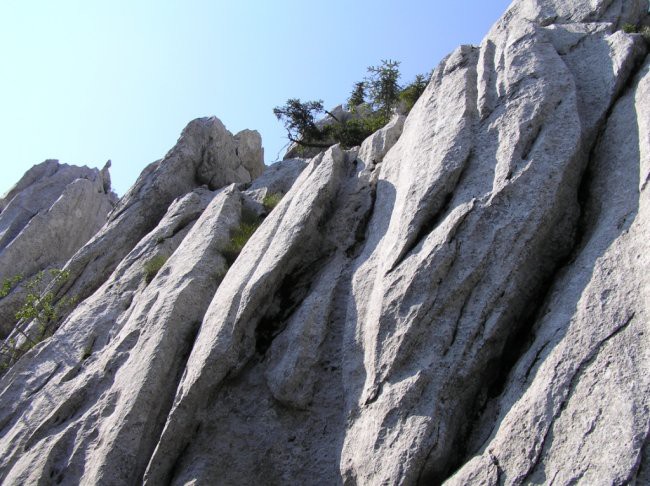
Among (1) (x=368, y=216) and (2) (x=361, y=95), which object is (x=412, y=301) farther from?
(2) (x=361, y=95)

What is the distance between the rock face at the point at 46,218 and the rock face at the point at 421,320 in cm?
1419

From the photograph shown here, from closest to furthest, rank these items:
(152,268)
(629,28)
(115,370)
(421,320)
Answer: (421,320) < (115,370) < (629,28) < (152,268)

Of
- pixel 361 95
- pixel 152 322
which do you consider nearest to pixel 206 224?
pixel 152 322

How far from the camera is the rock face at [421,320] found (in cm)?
977

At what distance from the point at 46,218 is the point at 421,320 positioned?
27.9 metres

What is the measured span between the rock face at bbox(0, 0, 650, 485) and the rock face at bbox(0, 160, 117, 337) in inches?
559

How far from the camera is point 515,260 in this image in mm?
11781

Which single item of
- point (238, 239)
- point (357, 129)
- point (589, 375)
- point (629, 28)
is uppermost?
point (357, 129)

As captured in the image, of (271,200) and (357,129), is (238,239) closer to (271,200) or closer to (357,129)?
(271,200)

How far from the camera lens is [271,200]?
21188 millimetres

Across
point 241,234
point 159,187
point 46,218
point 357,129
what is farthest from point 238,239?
point 46,218

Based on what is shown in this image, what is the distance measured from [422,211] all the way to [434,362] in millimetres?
3551

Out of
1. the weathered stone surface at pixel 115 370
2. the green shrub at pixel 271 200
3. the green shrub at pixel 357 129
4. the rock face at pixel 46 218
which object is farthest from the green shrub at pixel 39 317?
the green shrub at pixel 357 129

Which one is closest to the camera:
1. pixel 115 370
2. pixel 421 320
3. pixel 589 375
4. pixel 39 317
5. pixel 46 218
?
pixel 589 375
